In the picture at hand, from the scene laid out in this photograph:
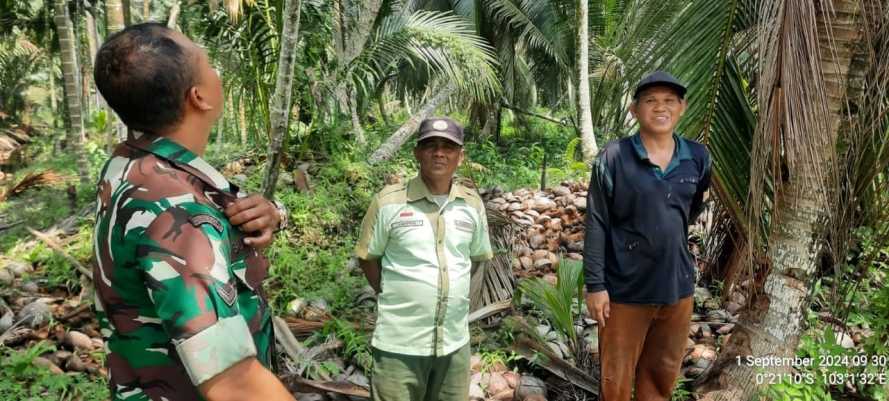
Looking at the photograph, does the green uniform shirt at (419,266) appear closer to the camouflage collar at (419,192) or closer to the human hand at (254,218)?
the camouflage collar at (419,192)

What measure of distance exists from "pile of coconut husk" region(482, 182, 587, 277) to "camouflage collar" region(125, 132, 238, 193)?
11.7 feet

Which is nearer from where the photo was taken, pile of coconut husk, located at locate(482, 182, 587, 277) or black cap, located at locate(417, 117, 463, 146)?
black cap, located at locate(417, 117, 463, 146)

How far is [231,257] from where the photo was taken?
111cm

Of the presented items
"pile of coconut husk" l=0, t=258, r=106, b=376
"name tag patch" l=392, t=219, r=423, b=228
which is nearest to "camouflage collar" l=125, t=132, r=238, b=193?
"name tag patch" l=392, t=219, r=423, b=228

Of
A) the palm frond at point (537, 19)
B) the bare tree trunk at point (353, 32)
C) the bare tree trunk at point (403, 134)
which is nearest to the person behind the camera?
the bare tree trunk at point (403, 134)

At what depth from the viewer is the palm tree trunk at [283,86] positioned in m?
3.36

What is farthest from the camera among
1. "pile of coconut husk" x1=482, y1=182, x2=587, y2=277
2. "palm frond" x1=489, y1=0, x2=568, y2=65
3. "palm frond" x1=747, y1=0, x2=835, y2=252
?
"palm frond" x1=489, y1=0, x2=568, y2=65

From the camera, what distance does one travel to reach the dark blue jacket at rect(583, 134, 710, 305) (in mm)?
2391

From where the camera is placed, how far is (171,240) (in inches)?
37.1

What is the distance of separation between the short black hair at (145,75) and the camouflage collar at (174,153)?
3cm

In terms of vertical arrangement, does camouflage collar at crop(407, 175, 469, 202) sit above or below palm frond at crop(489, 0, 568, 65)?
below

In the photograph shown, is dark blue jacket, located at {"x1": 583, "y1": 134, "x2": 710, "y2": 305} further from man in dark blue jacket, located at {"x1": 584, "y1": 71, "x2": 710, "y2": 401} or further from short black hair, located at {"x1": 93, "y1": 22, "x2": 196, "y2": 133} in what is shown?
short black hair, located at {"x1": 93, "y1": 22, "x2": 196, "y2": 133}

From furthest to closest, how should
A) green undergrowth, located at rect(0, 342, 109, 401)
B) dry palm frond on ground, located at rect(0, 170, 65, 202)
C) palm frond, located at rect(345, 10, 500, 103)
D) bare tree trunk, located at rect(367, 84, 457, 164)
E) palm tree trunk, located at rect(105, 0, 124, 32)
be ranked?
bare tree trunk, located at rect(367, 84, 457, 164), palm frond, located at rect(345, 10, 500, 103), dry palm frond on ground, located at rect(0, 170, 65, 202), palm tree trunk, located at rect(105, 0, 124, 32), green undergrowth, located at rect(0, 342, 109, 401)

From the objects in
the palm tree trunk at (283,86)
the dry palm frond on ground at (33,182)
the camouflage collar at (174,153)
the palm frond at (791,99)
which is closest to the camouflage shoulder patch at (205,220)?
the camouflage collar at (174,153)
